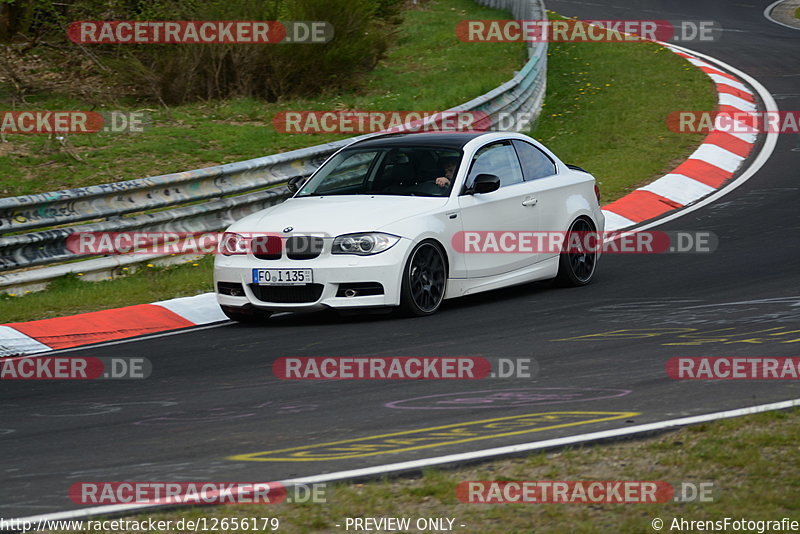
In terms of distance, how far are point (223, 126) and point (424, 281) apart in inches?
349

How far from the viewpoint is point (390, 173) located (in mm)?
10180

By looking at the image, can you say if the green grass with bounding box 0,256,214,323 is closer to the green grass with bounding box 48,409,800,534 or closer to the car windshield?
the car windshield

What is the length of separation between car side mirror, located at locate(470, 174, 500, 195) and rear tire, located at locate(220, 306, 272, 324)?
204 cm

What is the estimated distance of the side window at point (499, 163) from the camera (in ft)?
33.7

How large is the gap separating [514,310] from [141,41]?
1175cm

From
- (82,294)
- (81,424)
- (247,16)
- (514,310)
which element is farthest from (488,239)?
(247,16)

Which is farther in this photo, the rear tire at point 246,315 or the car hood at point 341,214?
the rear tire at point 246,315

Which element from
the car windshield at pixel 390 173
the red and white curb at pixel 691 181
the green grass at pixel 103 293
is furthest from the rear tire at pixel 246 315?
the red and white curb at pixel 691 181

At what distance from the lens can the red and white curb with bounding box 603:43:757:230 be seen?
1419 cm

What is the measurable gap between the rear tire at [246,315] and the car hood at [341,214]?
0.65m

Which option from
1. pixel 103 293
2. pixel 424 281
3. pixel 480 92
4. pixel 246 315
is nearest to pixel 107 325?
pixel 103 293

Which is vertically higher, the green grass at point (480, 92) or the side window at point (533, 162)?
the green grass at point (480, 92)

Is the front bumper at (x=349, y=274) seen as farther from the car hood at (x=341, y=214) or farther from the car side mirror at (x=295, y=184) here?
the car side mirror at (x=295, y=184)

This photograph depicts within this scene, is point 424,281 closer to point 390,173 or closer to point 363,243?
point 363,243
